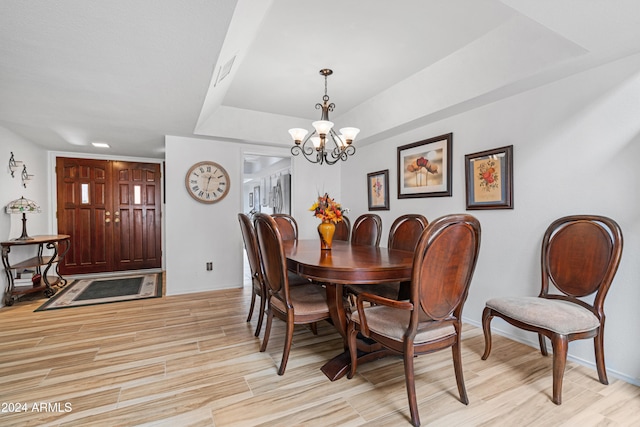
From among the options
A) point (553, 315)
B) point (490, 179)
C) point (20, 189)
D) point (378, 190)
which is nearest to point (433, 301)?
point (553, 315)

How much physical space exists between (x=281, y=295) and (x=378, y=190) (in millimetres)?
2539

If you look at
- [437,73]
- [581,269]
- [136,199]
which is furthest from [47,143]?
[581,269]

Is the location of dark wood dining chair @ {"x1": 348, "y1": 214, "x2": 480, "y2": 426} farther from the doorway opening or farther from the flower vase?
the doorway opening

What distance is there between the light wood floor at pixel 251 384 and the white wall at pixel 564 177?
43cm

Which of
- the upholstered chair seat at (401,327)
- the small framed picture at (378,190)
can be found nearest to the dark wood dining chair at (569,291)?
the upholstered chair seat at (401,327)

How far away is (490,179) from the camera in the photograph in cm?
271

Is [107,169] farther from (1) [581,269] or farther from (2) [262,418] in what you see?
(1) [581,269]

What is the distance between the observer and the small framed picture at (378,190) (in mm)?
3996

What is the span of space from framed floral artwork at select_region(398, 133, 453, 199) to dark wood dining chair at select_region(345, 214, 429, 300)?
69 cm

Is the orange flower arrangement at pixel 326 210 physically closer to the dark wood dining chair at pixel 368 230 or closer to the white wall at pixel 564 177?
the dark wood dining chair at pixel 368 230

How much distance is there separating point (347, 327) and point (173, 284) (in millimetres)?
2880

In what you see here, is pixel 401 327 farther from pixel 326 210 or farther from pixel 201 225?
pixel 201 225

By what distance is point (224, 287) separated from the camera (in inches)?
165

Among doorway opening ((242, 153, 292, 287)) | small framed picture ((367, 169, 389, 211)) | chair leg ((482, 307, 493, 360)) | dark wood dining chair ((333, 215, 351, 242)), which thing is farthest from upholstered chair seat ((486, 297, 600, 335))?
doorway opening ((242, 153, 292, 287))
